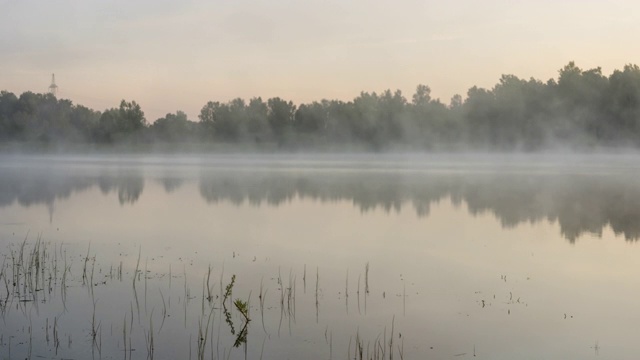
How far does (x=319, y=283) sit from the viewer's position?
11.3 m

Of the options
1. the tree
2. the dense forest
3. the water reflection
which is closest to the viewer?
the water reflection

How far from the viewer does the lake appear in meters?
8.24

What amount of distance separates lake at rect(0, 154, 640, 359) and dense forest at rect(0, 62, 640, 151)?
235 ft

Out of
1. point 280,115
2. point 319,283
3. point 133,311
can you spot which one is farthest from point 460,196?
point 280,115

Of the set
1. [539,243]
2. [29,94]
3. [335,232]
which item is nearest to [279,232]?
[335,232]

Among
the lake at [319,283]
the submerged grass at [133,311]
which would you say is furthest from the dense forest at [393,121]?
the submerged grass at [133,311]

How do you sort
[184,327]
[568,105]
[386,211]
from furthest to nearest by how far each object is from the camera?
[568,105] → [386,211] → [184,327]

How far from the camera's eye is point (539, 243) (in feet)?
53.3

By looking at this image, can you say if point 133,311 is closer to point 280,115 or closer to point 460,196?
point 460,196

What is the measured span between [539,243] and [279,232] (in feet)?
19.3

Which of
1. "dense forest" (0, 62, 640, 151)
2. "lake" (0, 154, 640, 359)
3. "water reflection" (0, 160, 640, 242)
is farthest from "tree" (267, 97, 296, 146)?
"lake" (0, 154, 640, 359)

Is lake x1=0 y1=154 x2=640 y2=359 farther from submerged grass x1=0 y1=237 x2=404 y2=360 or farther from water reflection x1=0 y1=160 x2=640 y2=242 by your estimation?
water reflection x1=0 y1=160 x2=640 y2=242

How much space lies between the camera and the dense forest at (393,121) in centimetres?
9081

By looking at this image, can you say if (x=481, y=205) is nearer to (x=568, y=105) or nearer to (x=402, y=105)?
(x=568, y=105)
